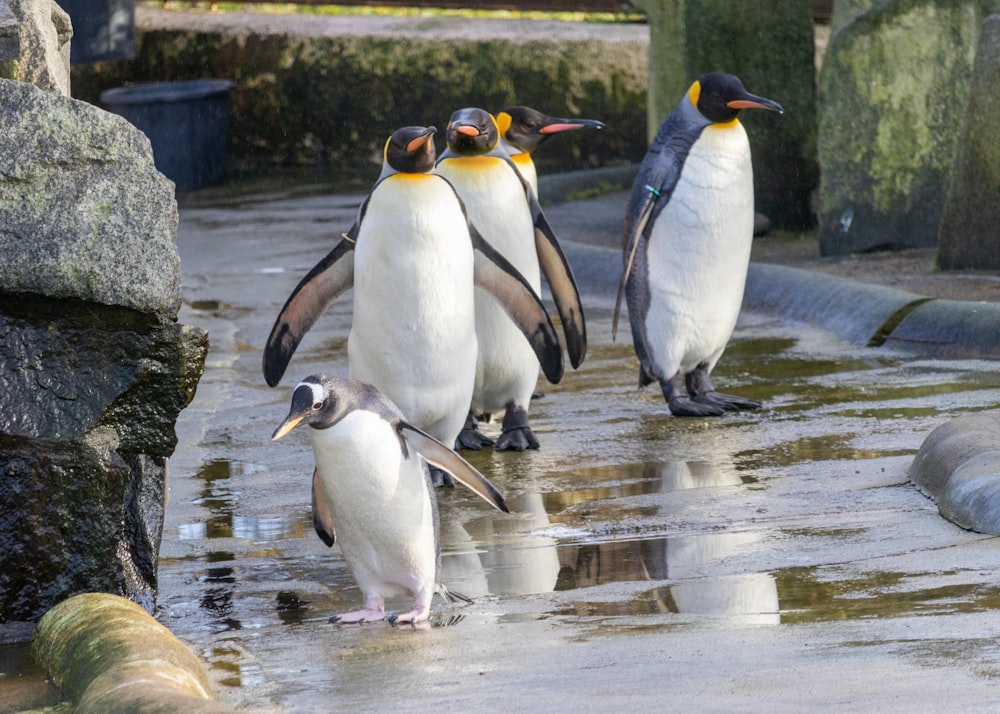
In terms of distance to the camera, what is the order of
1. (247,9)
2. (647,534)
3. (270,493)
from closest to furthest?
(647,534) < (270,493) < (247,9)

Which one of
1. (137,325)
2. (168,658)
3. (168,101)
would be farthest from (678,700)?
(168,101)

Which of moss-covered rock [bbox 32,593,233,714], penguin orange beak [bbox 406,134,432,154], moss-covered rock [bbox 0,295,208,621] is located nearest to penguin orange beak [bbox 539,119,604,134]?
penguin orange beak [bbox 406,134,432,154]

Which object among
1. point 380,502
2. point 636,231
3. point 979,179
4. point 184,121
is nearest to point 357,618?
point 380,502

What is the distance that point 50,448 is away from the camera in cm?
356

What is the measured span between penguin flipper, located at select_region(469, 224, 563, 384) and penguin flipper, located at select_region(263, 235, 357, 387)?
1.37 feet

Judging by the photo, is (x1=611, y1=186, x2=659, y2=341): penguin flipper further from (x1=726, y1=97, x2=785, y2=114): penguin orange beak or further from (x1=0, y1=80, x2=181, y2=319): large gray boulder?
(x1=0, y1=80, x2=181, y2=319): large gray boulder

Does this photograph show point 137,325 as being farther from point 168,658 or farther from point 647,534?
point 647,534

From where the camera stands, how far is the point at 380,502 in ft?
12.0

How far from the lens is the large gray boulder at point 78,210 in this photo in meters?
3.48

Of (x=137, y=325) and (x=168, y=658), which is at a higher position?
(x=137, y=325)

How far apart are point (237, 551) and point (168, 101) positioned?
10.6 meters

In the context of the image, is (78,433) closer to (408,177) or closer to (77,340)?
(77,340)

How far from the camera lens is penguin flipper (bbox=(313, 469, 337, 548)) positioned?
3.95m

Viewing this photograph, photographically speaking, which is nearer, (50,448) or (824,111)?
(50,448)
